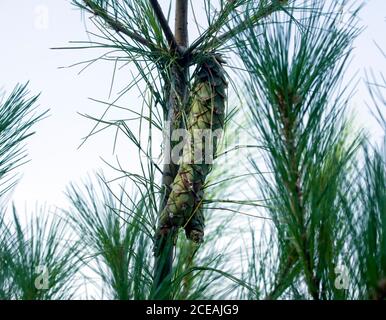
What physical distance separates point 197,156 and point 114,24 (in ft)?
1.04

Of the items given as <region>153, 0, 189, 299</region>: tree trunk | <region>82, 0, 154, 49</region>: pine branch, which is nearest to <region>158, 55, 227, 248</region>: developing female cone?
<region>153, 0, 189, 299</region>: tree trunk

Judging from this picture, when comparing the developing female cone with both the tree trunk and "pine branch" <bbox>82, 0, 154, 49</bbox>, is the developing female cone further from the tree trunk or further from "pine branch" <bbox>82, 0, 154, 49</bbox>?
"pine branch" <bbox>82, 0, 154, 49</bbox>

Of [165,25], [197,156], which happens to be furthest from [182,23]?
[197,156]

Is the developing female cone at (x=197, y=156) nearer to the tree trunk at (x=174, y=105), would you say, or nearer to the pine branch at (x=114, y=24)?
the tree trunk at (x=174, y=105)

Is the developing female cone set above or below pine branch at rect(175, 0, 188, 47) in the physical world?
below

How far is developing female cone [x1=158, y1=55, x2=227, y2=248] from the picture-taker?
0.94m

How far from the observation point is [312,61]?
745 mm

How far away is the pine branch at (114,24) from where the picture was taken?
1.10 metres

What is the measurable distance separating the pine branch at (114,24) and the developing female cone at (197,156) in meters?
0.14

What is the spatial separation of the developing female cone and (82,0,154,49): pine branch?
142 millimetres

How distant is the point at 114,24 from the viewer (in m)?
1.13

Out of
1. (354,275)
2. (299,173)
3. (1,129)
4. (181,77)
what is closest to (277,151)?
(299,173)
